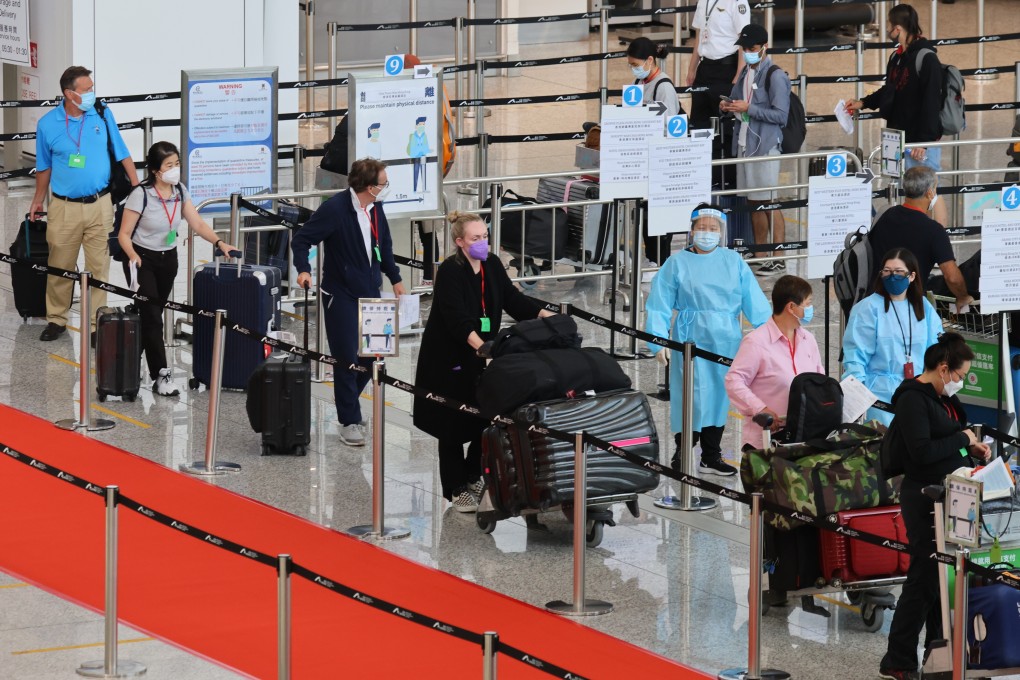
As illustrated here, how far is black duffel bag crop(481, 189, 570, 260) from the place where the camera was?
15180 mm

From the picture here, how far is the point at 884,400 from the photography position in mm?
9828

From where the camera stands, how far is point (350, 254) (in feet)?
36.3

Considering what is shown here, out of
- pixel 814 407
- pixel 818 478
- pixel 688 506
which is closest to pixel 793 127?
pixel 688 506

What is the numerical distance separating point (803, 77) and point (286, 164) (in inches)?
218

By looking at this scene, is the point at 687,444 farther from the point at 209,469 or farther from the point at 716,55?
the point at 716,55

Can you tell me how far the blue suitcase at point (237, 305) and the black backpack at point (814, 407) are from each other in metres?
4.23

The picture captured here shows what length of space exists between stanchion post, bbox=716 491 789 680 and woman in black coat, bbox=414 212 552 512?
8.23 ft

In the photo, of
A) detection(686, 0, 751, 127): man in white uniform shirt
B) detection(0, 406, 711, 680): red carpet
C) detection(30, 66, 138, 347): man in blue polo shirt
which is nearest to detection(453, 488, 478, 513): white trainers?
detection(0, 406, 711, 680): red carpet

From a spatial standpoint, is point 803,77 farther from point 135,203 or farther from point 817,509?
point 817,509

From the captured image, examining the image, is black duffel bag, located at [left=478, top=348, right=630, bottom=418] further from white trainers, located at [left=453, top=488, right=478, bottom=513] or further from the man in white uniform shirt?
the man in white uniform shirt

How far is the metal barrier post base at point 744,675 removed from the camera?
315 inches

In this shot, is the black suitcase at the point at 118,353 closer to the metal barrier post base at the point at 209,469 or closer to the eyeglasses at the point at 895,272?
the metal barrier post base at the point at 209,469

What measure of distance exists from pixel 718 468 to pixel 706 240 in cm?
134

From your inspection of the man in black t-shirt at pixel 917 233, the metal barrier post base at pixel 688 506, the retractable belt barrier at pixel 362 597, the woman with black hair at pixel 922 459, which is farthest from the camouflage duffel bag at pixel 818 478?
the man in black t-shirt at pixel 917 233
